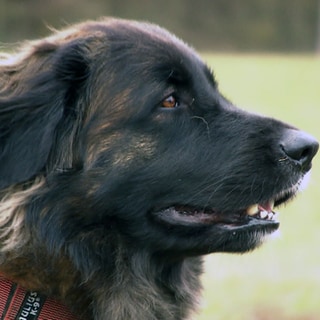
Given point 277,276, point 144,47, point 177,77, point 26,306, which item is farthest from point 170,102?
point 277,276

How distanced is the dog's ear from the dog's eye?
394mm

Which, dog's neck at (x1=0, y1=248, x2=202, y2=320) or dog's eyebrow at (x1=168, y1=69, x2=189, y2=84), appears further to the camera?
dog's eyebrow at (x1=168, y1=69, x2=189, y2=84)

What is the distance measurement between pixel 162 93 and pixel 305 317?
2.92 meters

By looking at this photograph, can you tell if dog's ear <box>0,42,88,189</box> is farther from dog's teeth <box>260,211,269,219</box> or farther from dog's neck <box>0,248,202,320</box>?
dog's teeth <box>260,211,269,219</box>

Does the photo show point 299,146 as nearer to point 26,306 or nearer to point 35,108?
point 35,108

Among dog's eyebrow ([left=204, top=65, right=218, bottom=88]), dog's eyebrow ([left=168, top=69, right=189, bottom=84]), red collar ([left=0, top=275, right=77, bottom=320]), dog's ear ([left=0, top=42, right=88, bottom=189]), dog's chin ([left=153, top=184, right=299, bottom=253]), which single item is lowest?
red collar ([left=0, top=275, right=77, bottom=320])

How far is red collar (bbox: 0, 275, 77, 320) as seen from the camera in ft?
10.6

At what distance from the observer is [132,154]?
3.41m

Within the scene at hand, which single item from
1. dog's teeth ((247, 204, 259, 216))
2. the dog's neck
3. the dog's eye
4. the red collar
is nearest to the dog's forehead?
the dog's eye

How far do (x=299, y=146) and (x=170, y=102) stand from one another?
63cm

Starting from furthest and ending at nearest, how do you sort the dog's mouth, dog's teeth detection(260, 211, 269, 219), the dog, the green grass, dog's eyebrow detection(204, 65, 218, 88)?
1. the green grass
2. dog's eyebrow detection(204, 65, 218, 88)
3. dog's teeth detection(260, 211, 269, 219)
4. the dog's mouth
5. the dog

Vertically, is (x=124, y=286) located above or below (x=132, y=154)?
below

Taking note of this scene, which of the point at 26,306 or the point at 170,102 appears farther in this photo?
the point at 170,102

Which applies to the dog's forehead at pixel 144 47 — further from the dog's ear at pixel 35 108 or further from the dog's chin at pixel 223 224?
the dog's chin at pixel 223 224
